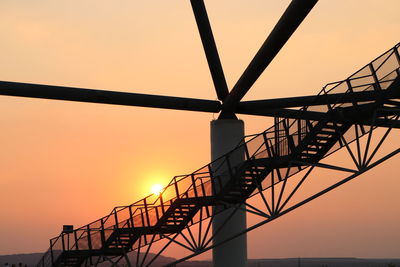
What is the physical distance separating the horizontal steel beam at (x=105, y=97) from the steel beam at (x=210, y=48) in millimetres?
954

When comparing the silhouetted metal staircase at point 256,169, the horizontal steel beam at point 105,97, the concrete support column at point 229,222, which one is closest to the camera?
the silhouetted metal staircase at point 256,169

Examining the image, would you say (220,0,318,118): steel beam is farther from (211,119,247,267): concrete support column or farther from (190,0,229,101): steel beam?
(190,0,229,101): steel beam

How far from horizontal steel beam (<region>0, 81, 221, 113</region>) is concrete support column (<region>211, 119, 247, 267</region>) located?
4.14 feet

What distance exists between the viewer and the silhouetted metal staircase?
3016 cm

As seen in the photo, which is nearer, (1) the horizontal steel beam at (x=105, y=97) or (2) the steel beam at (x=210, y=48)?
(2) the steel beam at (x=210, y=48)

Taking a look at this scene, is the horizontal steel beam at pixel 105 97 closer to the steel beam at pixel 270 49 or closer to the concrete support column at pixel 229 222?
the concrete support column at pixel 229 222

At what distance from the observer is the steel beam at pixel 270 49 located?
33.2m

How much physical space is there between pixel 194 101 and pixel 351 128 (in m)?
13.4

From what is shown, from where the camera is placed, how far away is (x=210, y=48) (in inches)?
1625

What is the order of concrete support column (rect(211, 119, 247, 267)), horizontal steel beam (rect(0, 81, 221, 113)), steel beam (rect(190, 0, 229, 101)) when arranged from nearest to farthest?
steel beam (rect(190, 0, 229, 101)) < horizontal steel beam (rect(0, 81, 221, 113)) < concrete support column (rect(211, 119, 247, 267))

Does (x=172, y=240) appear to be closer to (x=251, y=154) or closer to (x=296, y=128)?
(x=251, y=154)

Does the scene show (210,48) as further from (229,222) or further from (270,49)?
(229,222)

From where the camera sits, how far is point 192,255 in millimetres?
37781

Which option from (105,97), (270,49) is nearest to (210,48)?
(270,49)
